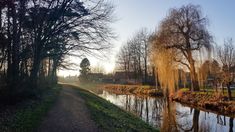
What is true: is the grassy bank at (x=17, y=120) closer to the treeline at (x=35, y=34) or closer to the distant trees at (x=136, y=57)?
the treeline at (x=35, y=34)

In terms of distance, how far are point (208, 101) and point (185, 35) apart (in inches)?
351

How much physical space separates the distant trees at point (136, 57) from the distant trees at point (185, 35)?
18.9 metres

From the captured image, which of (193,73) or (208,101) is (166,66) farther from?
(208,101)

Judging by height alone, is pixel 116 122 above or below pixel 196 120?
above

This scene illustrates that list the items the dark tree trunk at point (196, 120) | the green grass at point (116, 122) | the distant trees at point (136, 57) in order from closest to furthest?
the green grass at point (116, 122) → the dark tree trunk at point (196, 120) → the distant trees at point (136, 57)

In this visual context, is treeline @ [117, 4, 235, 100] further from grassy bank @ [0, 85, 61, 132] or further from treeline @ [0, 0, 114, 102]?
grassy bank @ [0, 85, 61, 132]

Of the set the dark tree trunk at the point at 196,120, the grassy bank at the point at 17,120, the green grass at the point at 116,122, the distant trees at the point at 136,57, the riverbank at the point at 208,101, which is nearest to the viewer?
the grassy bank at the point at 17,120

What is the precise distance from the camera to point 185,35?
1088 inches

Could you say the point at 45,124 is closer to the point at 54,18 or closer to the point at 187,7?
the point at 54,18

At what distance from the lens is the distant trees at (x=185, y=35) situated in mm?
26484

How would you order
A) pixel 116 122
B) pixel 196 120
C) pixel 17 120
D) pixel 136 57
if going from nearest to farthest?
pixel 17 120 < pixel 116 122 < pixel 196 120 < pixel 136 57

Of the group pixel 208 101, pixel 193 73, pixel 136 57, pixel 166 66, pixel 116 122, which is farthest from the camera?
pixel 136 57

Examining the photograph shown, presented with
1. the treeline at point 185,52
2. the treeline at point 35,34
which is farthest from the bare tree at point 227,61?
the treeline at point 35,34

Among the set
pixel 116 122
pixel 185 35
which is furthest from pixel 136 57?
pixel 116 122
